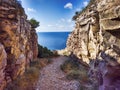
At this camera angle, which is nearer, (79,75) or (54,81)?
(54,81)

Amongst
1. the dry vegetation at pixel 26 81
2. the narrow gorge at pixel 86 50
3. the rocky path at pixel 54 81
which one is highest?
the narrow gorge at pixel 86 50

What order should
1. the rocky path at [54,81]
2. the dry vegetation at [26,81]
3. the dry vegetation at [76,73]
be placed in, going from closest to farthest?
the dry vegetation at [26,81]
the rocky path at [54,81]
the dry vegetation at [76,73]

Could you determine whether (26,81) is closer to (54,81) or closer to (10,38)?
(54,81)

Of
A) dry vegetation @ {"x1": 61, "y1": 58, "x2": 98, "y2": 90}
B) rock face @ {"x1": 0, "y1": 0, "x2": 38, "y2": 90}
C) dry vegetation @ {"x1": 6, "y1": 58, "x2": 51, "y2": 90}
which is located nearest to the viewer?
rock face @ {"x1": 0, "y1": 0, "x2": 38, "y2": 90}

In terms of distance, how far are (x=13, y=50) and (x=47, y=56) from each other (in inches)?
582

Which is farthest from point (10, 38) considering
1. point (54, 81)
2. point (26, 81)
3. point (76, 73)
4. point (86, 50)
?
point (86, 50)

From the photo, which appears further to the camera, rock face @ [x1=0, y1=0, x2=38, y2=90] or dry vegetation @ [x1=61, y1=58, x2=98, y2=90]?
dry vegetation @ [x1=61, y1=58, x2=98, y2=90]

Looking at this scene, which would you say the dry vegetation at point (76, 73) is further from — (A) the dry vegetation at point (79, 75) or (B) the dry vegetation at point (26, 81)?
(B) the dry vegetation at point (26, 81)

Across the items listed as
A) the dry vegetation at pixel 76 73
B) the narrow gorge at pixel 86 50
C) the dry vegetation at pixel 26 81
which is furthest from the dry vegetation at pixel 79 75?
the dry vegetation at pixel 26 81

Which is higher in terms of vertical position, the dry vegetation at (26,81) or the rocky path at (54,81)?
the dry vegetation at (26,81)

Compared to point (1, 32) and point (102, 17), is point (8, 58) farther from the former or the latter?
point (102, 17)

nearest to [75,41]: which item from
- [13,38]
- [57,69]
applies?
[57,69]

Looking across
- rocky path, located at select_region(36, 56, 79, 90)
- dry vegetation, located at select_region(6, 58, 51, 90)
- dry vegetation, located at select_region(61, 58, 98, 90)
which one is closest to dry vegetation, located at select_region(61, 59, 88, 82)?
dry vegetation, located at select_region(61, 58, 98, 90)

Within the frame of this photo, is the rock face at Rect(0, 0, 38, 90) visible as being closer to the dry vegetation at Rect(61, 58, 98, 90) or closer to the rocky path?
the rocky path
